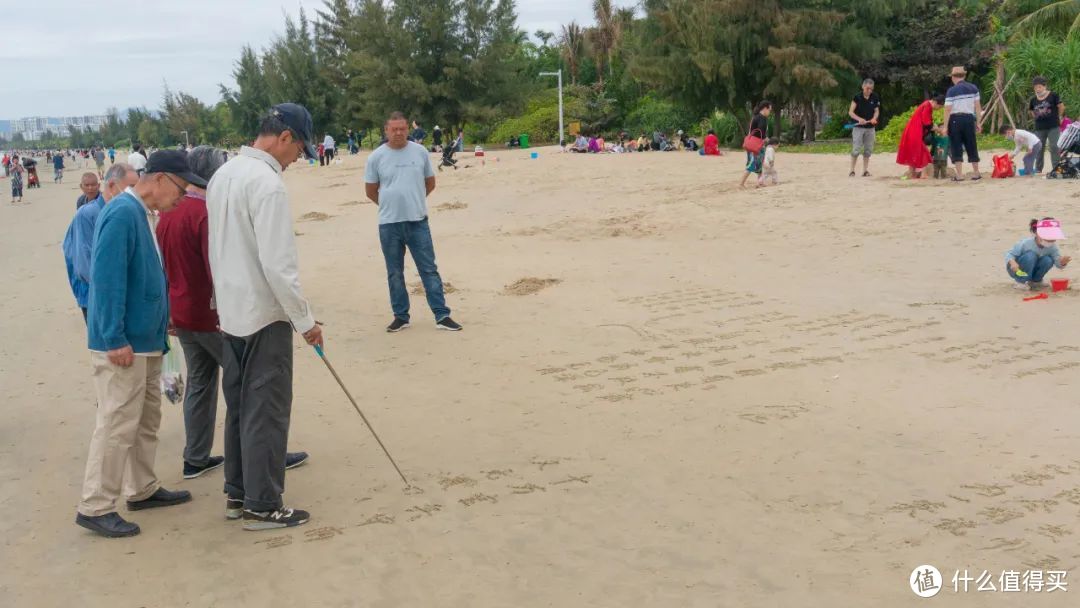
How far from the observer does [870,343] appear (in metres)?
6.25

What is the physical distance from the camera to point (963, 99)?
42.7 ft

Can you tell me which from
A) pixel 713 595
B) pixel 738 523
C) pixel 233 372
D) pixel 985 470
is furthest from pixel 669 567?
pixel 233 372

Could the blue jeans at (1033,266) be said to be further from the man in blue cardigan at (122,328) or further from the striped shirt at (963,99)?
the striped shirt at (963,99)

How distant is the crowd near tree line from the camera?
1032 inches

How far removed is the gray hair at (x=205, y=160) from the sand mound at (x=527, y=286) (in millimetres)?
4560

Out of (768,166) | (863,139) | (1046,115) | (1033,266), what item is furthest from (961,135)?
(1033,266)

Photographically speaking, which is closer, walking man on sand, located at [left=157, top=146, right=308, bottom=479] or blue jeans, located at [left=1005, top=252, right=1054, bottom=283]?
walking man on sand, located at [left=157, top=146, right=308, bottom=479]

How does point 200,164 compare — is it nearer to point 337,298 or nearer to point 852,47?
point 337,298

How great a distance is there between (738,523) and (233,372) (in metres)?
2.33

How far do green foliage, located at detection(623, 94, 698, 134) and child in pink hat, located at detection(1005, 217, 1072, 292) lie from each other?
3003cm

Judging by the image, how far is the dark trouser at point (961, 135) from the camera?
12953 millimetres

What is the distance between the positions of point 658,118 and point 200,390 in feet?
121

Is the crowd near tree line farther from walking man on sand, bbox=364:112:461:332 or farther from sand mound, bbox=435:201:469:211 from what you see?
walking man on sand, bbox=364:112:461:332

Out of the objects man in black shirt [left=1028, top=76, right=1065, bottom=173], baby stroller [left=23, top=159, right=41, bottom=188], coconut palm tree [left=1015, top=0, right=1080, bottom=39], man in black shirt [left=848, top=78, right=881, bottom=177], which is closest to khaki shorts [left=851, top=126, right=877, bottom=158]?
man in black shirt [left=848, top=78, right=881, bottom=177]
